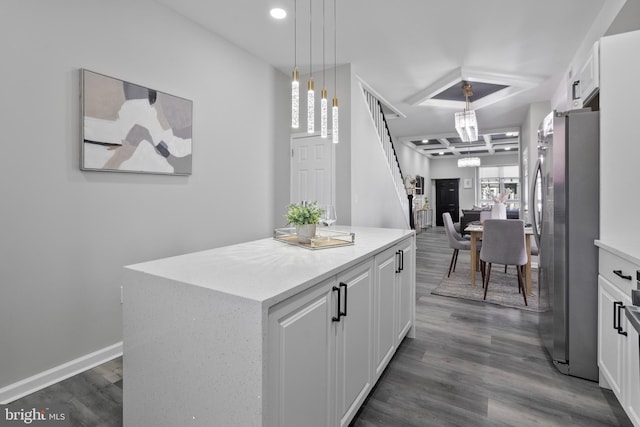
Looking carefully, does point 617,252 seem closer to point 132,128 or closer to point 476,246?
point 476,246

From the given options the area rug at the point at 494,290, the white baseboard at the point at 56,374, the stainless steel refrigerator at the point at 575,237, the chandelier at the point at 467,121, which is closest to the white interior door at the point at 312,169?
the area rug at the point at 494,290

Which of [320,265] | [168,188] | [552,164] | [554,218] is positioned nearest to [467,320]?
[554,218]

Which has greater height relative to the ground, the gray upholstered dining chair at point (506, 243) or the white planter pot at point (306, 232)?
the white planter pot at point (306, 232)

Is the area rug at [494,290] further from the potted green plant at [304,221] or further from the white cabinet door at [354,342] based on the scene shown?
the potted green plant at [304,221]

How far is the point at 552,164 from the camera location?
7.05 ft

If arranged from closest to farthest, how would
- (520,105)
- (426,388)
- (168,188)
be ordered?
(426,388) → (168,188) → (520,105)

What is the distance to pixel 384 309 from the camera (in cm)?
192

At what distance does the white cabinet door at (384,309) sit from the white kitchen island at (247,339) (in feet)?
0.42

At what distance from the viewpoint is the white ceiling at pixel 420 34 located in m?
2.70

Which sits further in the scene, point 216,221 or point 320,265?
point 216,221

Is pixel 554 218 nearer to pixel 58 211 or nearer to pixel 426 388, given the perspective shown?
pixel 426 388

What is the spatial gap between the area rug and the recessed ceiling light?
337cm

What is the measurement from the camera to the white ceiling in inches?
106

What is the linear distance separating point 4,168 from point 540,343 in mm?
3853
